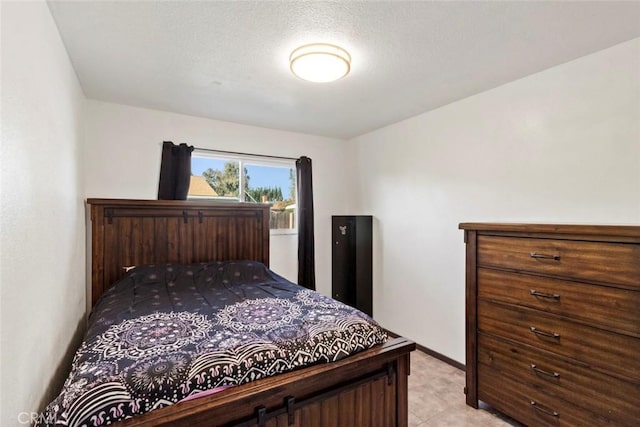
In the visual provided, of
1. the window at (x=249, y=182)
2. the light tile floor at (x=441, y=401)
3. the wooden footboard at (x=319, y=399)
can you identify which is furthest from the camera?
the window at (x=249, y=182)

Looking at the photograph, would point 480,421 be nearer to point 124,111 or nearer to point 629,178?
point 629,178

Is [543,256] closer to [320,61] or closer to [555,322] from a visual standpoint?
[555,322]

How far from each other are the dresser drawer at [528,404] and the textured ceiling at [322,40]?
2.13m

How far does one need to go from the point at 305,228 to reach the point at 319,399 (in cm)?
250

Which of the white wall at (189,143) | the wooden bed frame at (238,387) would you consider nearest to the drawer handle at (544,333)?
the wooden bed frame at (238,387)

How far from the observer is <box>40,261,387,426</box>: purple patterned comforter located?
112 centimetres

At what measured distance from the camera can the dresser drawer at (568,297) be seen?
5.07 ft

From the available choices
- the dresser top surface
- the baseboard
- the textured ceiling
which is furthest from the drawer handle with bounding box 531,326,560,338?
the textured ceiling

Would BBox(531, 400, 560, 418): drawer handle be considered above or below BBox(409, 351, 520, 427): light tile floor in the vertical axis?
above

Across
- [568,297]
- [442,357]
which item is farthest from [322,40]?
[442,357]

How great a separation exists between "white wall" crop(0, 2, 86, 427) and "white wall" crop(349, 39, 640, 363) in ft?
9.54

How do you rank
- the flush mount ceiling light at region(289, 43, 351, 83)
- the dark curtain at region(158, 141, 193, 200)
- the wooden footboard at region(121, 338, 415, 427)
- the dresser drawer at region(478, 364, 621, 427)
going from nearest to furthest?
the wooden footboard at region(121, 338, 415, 427), the dresser drawer at region(478, 364, 621, 427), the flush mount ceiling light at region(289, 43, 351, 83), the dark curtain at region(158, 141, 193, 200)

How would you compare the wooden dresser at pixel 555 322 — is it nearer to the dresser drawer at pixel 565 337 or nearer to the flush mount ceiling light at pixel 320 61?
the dresser drawer at pixel 565 337

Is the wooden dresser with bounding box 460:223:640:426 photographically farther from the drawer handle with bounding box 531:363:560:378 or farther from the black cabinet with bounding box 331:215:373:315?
the black cabinet with bounding box 331:215:373:315
